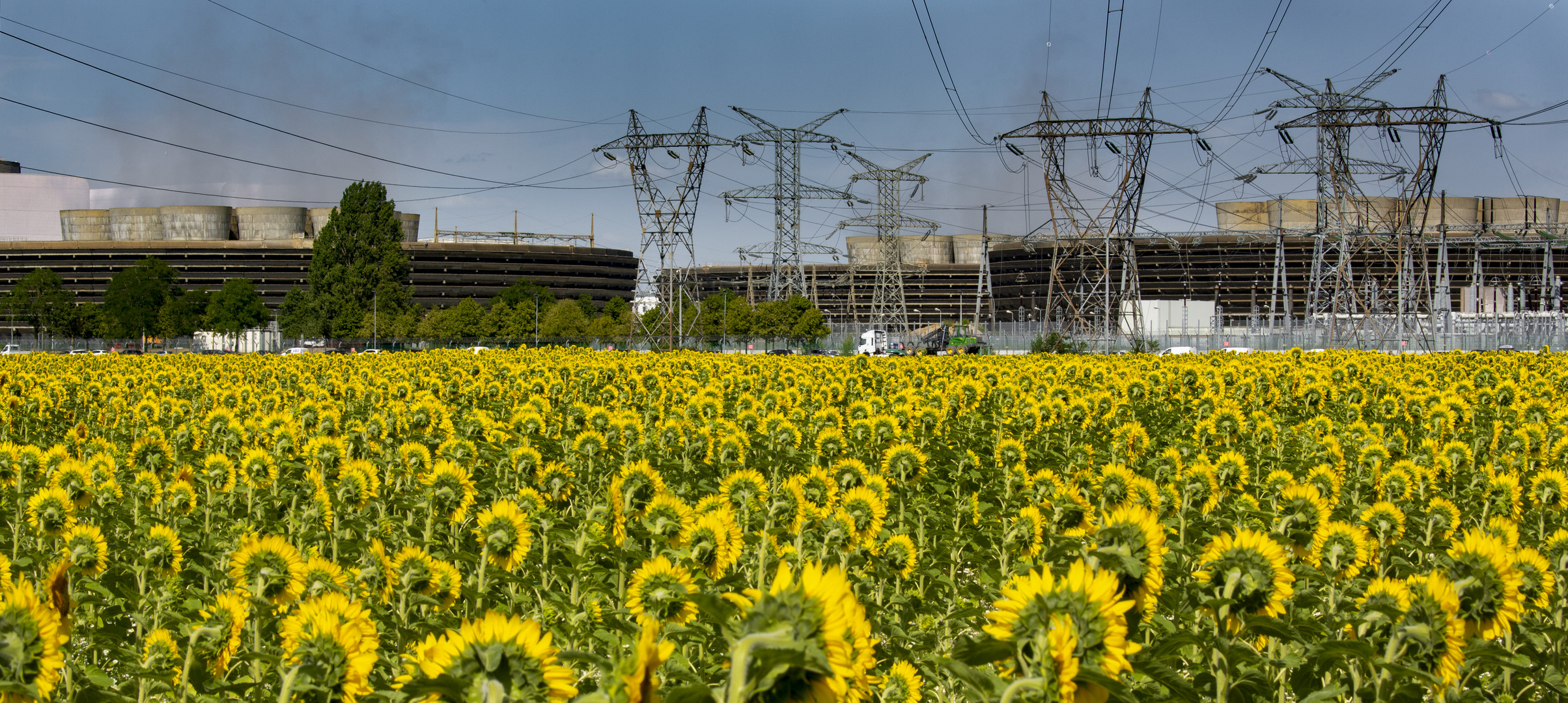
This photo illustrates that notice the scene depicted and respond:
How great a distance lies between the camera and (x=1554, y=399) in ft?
45.3

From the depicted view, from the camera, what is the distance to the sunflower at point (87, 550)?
4.30m

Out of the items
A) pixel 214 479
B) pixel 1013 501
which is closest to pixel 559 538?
pixel 214 479

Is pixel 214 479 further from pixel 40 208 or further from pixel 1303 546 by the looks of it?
pixel 40 208

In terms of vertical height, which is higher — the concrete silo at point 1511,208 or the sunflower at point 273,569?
the concrete silo at point 1511,208

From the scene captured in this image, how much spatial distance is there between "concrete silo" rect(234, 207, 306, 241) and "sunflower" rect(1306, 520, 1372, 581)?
192 m

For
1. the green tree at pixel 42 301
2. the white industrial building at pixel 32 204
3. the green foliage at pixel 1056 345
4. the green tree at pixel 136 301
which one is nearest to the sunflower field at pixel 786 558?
the green foliage at pixel 1056 345

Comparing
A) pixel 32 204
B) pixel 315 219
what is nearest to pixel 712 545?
pixel 315 219

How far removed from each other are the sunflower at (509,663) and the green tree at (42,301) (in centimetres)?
11236

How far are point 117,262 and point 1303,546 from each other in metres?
196

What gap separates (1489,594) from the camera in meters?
2.98

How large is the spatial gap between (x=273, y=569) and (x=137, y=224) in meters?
208

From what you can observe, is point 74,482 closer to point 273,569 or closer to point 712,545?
point 273,569

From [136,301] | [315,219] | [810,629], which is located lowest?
Answer: [810,629]

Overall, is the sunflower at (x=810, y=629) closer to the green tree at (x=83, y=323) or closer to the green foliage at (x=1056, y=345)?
the green foliage at (x=1056, y=345)
